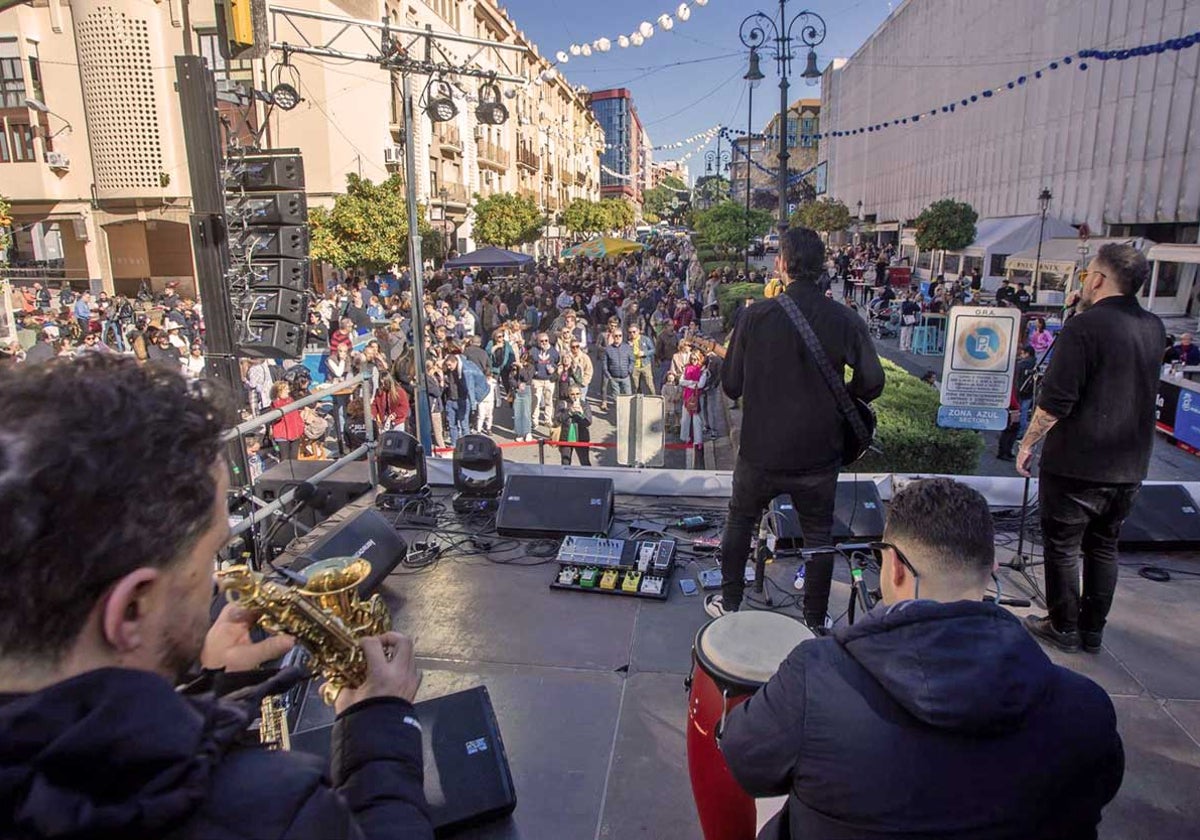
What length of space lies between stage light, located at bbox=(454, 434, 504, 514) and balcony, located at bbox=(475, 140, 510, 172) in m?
42.2

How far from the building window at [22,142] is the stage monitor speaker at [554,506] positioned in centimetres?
3360

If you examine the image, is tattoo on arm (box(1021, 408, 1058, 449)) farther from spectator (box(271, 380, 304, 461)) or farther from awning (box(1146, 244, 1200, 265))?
awning (box(1146, 244, 1200, 265))

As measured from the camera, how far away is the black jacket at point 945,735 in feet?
4.99

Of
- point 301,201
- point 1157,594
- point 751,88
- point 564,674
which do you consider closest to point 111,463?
point 564,674

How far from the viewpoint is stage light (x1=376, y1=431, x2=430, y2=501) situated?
629 centimetres

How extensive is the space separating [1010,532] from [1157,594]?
1.20 metres

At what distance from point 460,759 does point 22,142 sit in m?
36.9

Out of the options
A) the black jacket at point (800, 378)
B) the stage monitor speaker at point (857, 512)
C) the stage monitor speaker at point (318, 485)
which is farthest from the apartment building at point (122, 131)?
the black jacket at point (800, 378)

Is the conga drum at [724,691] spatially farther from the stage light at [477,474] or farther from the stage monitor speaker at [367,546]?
the stage light at [477,474]

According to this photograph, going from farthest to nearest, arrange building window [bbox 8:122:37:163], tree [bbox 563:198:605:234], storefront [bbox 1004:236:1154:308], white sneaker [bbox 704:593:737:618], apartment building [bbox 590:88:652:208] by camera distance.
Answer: apartment building [bbox 590:88:652:208]
tree [bbox 563:198:605:234]
building window [bbox 8:122:37:163]
storefront [bbox 1004:236:1154:308]
white sneaker [bbox 704:593:737:618]

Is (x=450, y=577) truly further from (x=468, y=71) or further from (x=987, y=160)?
(x=987, y=160)

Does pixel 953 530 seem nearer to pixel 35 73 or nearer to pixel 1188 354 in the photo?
pixel 1188 354

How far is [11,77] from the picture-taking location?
28.9 meters

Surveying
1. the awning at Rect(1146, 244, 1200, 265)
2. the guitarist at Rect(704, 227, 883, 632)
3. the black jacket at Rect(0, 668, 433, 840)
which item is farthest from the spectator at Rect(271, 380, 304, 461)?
the awning at Rect(1146, 244, 1200, 265)
